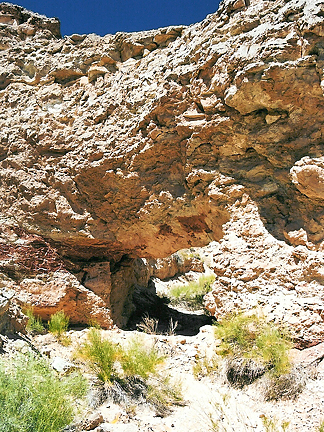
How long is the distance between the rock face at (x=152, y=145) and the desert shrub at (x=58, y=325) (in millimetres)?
329

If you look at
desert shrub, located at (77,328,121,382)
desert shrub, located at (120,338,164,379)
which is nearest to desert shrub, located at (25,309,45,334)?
desert shrub, located at (77,328,121,382)

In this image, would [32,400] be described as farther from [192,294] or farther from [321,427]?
[192,294]

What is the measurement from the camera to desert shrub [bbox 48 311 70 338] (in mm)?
5520

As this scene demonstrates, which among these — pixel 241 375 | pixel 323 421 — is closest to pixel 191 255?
pixel 241 375

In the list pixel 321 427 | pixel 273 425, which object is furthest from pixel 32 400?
pixel 321 427

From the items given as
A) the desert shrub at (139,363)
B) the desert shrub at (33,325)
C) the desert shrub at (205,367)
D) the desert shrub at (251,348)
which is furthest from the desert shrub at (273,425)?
the desert shrub at (33,325)

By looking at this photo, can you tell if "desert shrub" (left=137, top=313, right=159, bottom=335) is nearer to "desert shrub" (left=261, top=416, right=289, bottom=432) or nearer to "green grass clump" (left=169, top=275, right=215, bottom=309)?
"desert shrub" (left=261, top=416, right=289, bottom=432)

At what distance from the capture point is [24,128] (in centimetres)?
679

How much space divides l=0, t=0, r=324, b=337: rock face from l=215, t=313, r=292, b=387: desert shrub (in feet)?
1.67

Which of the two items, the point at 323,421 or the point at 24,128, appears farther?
the point at 24,128

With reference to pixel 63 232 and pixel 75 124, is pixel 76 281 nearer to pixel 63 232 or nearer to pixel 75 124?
pixel 63 232

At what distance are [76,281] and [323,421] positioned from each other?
4519mm

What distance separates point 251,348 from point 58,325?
303cm

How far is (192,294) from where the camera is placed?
34.9 feet
